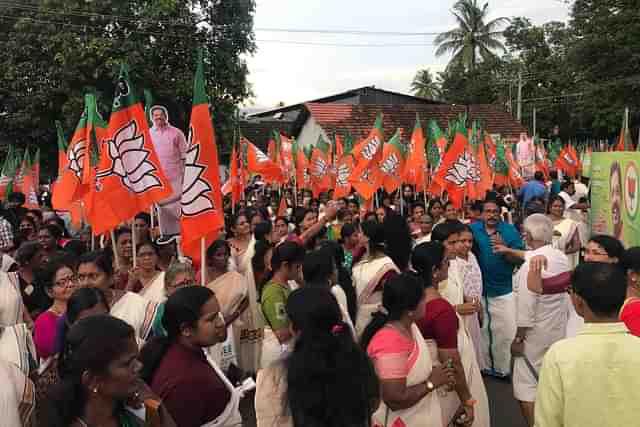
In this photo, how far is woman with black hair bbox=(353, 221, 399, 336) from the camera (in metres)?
4.28

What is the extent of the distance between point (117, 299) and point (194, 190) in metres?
0.92

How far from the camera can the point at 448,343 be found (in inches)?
121

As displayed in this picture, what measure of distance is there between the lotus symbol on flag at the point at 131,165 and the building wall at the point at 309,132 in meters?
22.6

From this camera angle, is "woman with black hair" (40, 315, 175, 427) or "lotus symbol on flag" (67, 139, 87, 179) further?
"lotus symbol on flag" (67, 139, 87, 179)

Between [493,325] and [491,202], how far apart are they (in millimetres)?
1175

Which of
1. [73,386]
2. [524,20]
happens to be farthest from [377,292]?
[524,20]

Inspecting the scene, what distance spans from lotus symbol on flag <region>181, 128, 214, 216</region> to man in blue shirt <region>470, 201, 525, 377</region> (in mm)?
2566

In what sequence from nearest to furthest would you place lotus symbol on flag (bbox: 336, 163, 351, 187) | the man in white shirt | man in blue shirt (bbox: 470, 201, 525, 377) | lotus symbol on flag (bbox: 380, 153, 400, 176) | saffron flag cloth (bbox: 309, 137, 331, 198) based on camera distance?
the man in white shirt → man in blue shirt (bbox: 470, 201, 525, 377) → lotus symbol on flag (bbox: 380, 153, 400, 176) → lotus symbol on flag (bbox: 336, 163, 351, 187) → saffron flag cloth (bbox: 309, 137, 331, 198)

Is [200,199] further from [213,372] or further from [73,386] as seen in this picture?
[73,386]

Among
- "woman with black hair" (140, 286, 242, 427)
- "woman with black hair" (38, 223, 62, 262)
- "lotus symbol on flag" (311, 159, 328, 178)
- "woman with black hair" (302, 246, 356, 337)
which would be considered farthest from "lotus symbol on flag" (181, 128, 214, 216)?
"lotus symbol on flag" (311, 159, 328, 178)

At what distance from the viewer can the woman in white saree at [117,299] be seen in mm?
3684

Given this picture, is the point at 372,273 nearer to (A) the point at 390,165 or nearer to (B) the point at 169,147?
(B) the point at 169,147

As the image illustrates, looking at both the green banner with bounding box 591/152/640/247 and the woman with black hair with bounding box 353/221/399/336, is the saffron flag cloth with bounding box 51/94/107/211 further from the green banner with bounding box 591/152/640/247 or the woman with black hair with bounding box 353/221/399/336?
the green banner with bounding box 591/152/640/247

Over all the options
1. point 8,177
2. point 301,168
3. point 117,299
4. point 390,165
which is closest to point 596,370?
point 117,299
